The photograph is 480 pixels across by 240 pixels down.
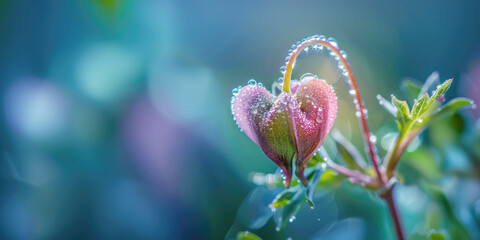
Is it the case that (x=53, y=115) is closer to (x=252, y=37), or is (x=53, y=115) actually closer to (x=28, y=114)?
(x=28, y=114)

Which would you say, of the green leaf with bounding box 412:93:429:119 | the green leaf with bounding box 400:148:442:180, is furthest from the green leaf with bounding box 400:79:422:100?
the green leaf with bounding box 412:93:429:119

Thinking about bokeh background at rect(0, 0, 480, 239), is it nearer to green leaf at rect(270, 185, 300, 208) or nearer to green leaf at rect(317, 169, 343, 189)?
green leaf at rect(317, 169, 343, 189)

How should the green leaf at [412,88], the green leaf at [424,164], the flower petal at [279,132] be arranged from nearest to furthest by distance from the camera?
the flower petal at [279,132]
the green leaf at [412,88]
the green leaf at [424,164]

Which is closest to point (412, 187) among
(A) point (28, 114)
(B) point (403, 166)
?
(B) point (403, 166)

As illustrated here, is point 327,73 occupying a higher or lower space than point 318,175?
higher

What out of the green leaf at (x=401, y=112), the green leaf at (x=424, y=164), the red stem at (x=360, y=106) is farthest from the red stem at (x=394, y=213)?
the green leaf at (x=424, y=164)

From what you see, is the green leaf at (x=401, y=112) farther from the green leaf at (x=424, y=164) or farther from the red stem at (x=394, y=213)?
the green leaf at (x=424, y=164)
